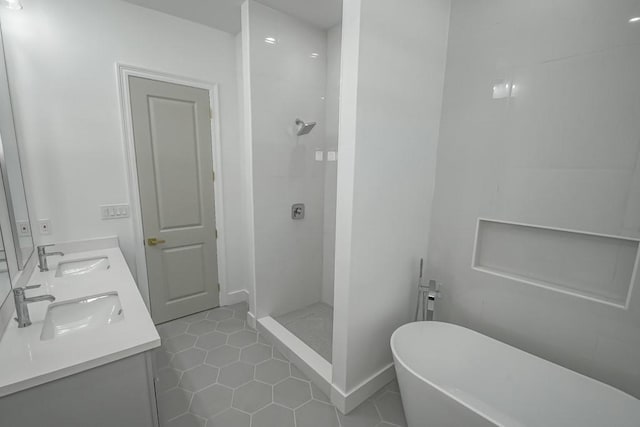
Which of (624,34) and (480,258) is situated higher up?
(624,34)

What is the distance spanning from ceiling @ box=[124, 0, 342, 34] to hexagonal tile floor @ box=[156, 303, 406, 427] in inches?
107

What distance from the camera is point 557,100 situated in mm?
1426

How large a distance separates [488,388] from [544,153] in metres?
1.36

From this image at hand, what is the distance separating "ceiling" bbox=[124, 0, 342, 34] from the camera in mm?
2072

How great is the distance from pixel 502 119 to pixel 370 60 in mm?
890

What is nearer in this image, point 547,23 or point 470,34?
point 547,23

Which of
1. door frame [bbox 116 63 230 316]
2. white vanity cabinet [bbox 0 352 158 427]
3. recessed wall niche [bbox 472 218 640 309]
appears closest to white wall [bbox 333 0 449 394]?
recessed wall niche [bbox 472 218 640 309]

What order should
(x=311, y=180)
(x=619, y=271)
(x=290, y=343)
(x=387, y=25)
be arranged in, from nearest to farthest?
(x=619, y=271), (x=387, y=25), (x=290, y=343), (x=311, y=180)

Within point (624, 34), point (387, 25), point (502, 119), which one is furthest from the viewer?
point (502, 119)

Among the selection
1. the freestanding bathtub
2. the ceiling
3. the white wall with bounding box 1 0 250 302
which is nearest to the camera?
the freestanding bathtub

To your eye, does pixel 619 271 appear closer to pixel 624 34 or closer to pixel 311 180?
pixel 624 34

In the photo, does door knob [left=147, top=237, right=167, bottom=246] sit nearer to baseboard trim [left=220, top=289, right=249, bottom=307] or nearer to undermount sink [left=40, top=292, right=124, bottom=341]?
baseboard trim [left=220, top=289, right=249, bottom=307]

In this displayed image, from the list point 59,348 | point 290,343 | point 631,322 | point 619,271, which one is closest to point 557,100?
point 619,271

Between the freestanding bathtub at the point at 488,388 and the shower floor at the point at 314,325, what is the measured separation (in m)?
0.72
